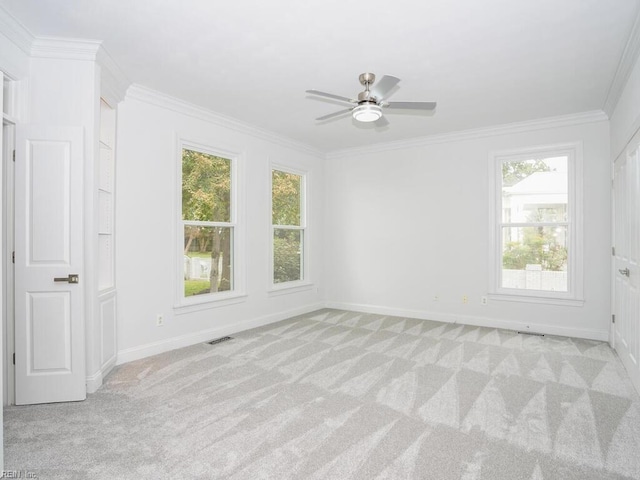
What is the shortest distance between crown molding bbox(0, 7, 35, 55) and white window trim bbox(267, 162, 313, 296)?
10.3 feet

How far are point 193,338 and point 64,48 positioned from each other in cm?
309

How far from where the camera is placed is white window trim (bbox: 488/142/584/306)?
478cm

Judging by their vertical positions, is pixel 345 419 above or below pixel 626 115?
below

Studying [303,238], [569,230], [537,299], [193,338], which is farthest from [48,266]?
[569,230]

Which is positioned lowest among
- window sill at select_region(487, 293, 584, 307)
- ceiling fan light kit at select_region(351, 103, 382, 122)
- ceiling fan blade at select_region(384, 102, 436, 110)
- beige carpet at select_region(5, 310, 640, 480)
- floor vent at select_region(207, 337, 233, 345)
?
beige carpet at select_region(5, 310, 640, 480)

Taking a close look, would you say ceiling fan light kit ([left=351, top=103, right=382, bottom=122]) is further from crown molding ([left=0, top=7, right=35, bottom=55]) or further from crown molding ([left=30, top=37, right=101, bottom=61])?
crown molding ([left=0, top=7, right=35, bottom=55])

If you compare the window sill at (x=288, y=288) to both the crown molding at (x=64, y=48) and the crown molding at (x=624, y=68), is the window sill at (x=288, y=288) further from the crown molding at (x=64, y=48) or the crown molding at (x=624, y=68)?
the crown molding at (x=624, y=68)

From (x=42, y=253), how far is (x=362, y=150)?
15.6 ft

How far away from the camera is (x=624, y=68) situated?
334 centimetres

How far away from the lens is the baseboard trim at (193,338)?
12.6 ft

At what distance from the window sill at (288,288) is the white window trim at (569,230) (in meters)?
2.82

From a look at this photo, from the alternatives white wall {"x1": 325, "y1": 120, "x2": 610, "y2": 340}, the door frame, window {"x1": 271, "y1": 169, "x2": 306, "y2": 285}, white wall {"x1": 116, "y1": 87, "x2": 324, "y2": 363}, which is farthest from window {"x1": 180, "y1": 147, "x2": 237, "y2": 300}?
white wall {"x1": 325, "y1": 120, "x2": 610, "y2": 340}

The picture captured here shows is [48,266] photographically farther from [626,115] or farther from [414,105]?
[626,115]

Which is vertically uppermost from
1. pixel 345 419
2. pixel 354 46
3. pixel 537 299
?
pixel 354 46
